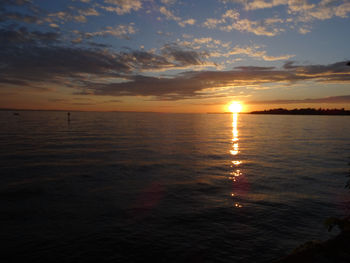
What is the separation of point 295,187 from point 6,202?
18.2 m

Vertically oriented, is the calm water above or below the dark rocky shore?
below

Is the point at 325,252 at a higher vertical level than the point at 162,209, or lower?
higher

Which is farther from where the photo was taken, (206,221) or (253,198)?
(253,198)

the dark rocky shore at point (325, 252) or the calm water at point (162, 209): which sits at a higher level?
the dark rocky shore at point (325, 252)

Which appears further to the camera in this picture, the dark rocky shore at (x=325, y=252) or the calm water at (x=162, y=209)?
the calm water at (x=162, y=209)

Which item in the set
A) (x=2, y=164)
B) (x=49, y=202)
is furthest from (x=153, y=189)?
(x=2, y=164)

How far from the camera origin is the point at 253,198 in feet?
43.9

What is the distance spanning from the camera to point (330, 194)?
1420 cm

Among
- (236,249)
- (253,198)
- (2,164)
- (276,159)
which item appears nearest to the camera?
(236,249)

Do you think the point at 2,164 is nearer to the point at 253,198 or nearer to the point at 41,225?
the point at 41,225

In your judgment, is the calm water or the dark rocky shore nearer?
the dark rocky shore

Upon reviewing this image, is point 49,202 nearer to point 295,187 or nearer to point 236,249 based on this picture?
point 236,249

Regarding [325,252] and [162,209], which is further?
[162,209]

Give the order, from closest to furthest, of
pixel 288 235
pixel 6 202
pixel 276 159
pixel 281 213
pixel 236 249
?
1. pixel 236 249
2. pixel 288 235
3. pixel 281 213
4. pixel 6 202
5. pixel 276 159
